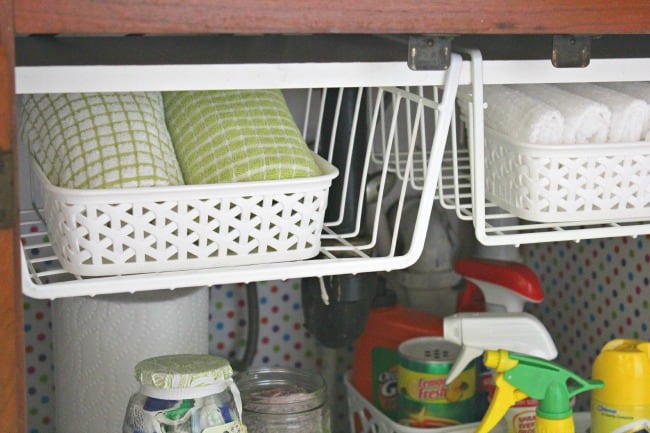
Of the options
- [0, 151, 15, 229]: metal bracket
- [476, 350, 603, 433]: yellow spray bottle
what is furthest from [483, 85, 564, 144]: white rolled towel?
[0, 151, 15, 229]: metal bracket

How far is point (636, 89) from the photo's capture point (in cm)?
111

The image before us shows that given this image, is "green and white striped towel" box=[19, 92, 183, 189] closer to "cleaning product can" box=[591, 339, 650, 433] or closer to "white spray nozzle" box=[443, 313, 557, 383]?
"white spray nozzle" box=[443, 313, 557, 383]

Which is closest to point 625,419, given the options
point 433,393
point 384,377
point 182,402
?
point 433,393

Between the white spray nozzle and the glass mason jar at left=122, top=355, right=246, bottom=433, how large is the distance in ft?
1.13

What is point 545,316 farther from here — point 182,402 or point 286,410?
point 182,402

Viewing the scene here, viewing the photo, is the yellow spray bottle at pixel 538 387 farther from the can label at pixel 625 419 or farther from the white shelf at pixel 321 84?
the white shelf at pixel 321 84

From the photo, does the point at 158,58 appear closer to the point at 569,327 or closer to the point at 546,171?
the point at 546,171

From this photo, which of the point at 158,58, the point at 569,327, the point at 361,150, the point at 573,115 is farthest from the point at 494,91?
the point at 569,327

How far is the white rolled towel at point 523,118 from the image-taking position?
3.41 ft

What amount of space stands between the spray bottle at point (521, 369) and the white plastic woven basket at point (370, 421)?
0.08 m

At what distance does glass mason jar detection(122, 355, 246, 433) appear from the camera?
1032mm

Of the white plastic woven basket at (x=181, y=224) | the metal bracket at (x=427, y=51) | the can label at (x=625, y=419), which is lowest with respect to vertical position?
the can label at (x=625, y=419)

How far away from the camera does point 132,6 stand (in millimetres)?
822

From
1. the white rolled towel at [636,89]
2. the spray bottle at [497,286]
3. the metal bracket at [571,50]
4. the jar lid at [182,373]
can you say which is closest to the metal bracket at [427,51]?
the metal bracket at [571,50]
